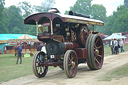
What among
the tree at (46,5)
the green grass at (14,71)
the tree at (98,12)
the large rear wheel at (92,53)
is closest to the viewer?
the large rear wheel at (92,53)

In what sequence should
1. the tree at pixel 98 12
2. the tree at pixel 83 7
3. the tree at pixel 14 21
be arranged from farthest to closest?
1. the tree at pixel 83 7
2. the tree at pixel 98 12
3. the tree at pixel 14 21

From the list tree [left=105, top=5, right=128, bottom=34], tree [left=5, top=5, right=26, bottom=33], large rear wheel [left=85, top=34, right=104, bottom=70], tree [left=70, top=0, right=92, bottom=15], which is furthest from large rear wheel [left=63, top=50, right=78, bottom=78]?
tree [left=70, top=0, right=92, bottom=15]

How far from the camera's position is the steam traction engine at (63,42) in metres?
8.59

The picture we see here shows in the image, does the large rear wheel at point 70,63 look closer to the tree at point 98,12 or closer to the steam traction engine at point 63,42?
the steam traction engine at point 63,42

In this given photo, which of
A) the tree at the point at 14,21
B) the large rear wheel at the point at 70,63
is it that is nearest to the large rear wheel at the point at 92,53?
the large rear wheel at the point at 70,63

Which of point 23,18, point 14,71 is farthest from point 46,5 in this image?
point 14,71

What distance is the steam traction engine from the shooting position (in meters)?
8.59

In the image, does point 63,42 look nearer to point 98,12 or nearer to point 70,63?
point 70,63

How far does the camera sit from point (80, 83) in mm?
7258

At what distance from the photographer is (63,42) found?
905 centimetres

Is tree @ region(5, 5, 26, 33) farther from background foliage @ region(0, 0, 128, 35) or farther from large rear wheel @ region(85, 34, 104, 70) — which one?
large rear wheel @ region(85, 34, 104, 70)

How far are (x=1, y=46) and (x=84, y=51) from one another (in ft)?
93.9

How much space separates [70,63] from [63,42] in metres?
0.97

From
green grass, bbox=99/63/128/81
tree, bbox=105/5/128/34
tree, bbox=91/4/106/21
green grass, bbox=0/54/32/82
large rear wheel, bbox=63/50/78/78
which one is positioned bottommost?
green grass, bbox=0/54/32/82
